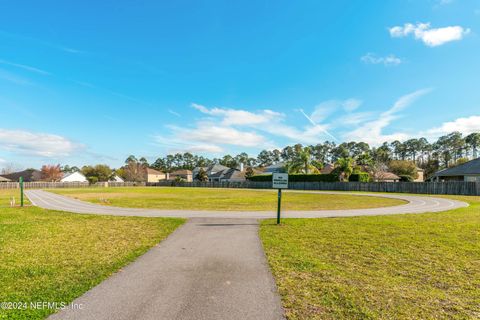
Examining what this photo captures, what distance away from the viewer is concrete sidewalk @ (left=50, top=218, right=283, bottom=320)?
3963 millimetres

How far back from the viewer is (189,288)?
16.0 ft

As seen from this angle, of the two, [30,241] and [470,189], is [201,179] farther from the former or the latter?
[30,241]

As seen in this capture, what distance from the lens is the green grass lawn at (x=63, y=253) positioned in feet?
15.5

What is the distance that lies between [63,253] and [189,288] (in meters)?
4.58

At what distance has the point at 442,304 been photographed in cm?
427

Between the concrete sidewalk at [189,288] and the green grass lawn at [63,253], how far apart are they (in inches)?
19.3

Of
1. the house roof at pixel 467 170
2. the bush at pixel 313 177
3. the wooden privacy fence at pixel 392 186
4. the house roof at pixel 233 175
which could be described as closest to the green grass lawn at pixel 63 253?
the wooden privacy fence at pixel 392 186

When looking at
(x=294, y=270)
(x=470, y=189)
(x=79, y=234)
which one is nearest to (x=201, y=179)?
(x=470, y=189)

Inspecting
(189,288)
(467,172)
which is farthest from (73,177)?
(467,172)

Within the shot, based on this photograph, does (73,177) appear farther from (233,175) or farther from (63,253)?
(63,253)

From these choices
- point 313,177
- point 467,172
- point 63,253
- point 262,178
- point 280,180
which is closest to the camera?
point 63,253

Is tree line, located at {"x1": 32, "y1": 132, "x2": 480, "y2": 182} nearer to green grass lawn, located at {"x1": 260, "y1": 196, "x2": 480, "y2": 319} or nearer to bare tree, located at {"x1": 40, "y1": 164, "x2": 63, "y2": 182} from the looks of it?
bare tree, located at {"x1": 40, "y1": 164, "x2": 63, "y2": 182}

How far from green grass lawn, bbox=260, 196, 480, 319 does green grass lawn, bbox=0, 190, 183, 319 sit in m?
3.75

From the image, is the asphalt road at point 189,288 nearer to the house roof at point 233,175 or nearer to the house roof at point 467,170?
the house roof at point 467,170
